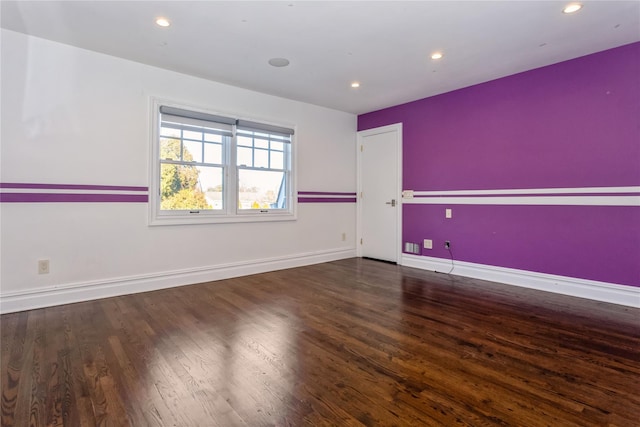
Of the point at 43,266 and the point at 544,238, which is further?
the point at 544,238

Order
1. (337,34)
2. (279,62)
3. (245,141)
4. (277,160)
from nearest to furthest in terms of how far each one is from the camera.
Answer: (337,34), (279,62), (245,141), (277,160)

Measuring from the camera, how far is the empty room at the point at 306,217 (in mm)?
1710

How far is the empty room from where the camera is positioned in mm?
1710

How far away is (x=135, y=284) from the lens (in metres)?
3.41

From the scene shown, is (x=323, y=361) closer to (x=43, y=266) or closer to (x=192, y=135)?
(x=43, y=266)

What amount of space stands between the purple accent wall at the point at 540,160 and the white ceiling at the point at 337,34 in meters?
0.30

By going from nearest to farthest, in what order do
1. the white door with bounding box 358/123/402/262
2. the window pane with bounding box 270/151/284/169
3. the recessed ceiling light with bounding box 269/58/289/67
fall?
the recessed ceiling light with bounding box 269/58/289/67, the window pane with bounding box 270/151/284/169, the white door with bounding box 358/123/402/262

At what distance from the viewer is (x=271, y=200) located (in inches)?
183

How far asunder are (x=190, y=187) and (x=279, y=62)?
71.1 inches

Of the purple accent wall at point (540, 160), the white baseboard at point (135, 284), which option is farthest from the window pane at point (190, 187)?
the purple accent wall at point (540, 160)

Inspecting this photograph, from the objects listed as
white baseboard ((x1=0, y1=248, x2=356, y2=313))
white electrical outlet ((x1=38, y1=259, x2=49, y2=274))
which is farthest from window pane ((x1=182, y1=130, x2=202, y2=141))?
white electrical outlet ((x1=38, y1=259, x2=49, y2=274))

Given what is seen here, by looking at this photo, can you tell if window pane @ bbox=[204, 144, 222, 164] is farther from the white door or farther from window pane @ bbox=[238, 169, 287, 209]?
the white door

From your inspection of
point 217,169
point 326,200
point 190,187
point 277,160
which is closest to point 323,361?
point 190,187

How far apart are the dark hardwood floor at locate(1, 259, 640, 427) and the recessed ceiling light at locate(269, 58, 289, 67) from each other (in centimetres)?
250
